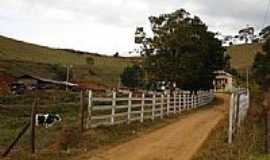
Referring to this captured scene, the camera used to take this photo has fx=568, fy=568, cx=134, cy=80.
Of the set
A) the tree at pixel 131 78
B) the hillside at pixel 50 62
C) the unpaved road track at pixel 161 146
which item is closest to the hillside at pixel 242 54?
the hillside at pixel 50 62

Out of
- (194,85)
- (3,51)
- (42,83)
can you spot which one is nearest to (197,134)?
(194,85)

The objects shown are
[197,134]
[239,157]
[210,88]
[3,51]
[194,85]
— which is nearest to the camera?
[239,157]

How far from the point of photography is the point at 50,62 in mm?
123625

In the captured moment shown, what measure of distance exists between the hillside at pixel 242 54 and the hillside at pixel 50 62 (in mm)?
31114

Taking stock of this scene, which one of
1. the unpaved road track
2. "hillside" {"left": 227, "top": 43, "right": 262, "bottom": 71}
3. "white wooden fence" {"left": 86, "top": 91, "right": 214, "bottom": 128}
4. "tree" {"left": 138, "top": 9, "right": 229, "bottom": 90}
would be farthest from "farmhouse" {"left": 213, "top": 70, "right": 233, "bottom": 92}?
the unpaved road track

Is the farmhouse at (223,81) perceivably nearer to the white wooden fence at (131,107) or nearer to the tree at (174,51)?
the tree at (174,51)

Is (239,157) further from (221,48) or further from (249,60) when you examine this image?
(249,60)

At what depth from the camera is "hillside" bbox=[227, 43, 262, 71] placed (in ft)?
513

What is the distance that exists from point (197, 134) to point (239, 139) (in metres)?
2.47

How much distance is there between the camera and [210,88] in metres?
67.1

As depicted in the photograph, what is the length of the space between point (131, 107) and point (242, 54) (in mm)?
146724

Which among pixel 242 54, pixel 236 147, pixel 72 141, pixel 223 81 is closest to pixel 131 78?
pixel 223 81

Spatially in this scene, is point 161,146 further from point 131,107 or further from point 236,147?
point 131,107

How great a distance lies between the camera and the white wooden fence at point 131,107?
19453 mm
